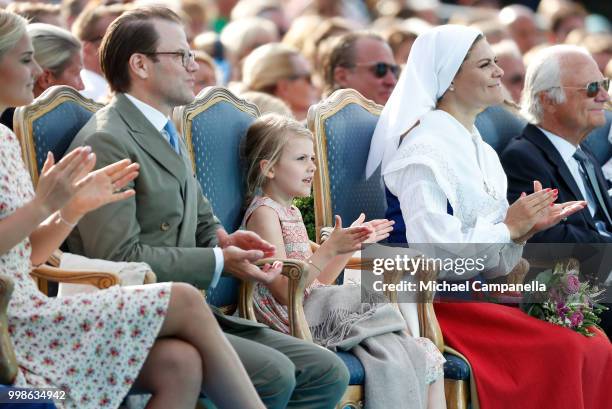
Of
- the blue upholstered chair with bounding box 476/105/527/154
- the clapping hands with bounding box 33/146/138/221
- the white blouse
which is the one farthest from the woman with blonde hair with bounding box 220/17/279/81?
the clapping hands with bounding box 33/146/138/221

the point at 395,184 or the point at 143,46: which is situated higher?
the point at 143,46

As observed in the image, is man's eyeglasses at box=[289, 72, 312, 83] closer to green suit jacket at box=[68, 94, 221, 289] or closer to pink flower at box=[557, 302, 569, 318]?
pink flower at box=[557, 302, 569, 318]

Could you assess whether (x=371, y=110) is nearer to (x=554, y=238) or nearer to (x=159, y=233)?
(x=554, y=238)

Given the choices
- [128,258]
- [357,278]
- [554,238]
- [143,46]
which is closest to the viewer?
[128,258]

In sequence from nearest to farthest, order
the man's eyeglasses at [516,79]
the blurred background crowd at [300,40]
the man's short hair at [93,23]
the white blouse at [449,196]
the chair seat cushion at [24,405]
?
the chair seat cushion at [24,405], the white blouse at [449,196], the blurred background crowd at [300,40], the man's short hair at [93,23], the man's eyeglasses at [516,79]

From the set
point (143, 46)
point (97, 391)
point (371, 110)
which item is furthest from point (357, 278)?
point (97, 391)

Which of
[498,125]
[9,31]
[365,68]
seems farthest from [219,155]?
[365,68]

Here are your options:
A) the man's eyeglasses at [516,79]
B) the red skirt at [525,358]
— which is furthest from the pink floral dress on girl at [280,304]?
the man's eyeglasses at [516,79]

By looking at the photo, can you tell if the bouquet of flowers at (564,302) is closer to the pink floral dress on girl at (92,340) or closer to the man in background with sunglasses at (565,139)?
the man in background with sunglasses at (565,139)

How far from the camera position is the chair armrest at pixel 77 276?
4047mm

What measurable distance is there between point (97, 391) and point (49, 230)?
0.54 metres

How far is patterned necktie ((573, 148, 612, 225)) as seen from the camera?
5957mm

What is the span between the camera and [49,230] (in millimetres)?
3977

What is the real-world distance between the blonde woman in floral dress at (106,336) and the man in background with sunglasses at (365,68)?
3.46 m
